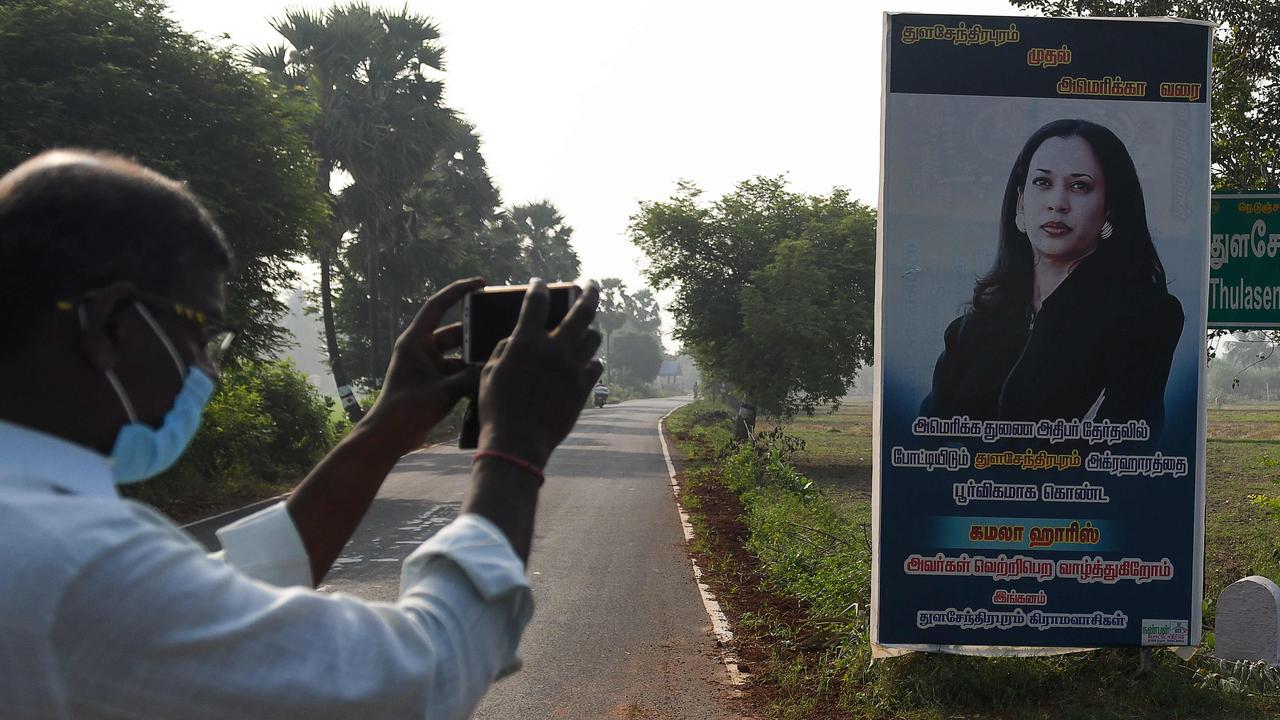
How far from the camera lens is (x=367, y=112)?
92.7 feet

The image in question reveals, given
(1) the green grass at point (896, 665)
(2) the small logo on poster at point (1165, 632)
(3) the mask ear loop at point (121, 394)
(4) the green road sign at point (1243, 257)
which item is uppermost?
(4) the green road sign at point (1243, 257)

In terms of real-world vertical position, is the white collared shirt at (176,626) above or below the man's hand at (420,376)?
below

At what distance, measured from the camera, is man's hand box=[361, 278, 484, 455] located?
1697mm

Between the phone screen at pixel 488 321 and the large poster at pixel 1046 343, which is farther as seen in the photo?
the large poster at pixel 1046 343

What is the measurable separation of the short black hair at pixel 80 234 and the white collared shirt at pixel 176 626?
5.4 inches

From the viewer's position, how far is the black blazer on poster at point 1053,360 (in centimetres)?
588

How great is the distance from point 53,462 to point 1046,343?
553 cm

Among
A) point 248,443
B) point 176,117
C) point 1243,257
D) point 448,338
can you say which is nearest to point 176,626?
point 448,338

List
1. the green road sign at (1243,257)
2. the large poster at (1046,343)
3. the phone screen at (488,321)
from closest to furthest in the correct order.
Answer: the phone screen at (488,321) → the large poster at (1046,343) → the green road sign at (1243,257)

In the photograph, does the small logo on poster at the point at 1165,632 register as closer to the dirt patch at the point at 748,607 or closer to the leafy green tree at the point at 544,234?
the dirt patch at the point at 748,607

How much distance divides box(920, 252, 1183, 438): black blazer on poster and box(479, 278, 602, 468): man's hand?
4.85 m

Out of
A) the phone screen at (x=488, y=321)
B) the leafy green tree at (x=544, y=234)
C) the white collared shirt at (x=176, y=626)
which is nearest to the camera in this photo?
the white collared shirt at (x=176, y=626)

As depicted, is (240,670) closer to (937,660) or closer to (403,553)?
(937,660)

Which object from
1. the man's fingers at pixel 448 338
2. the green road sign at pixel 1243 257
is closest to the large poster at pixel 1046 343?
the green road sign at pixel 1243 257
